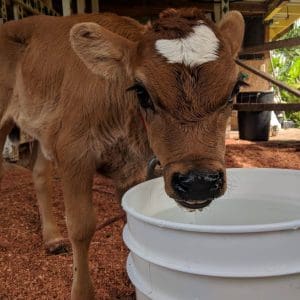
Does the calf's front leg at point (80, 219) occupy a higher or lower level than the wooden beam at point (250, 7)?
lower

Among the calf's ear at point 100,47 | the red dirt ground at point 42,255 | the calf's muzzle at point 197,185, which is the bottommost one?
the red dirt ground at point 42,255

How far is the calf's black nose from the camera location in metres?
1.65

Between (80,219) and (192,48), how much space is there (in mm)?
1221

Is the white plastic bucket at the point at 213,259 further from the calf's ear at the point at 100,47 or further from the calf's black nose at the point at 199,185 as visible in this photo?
the calf's ear at the point at 100,47

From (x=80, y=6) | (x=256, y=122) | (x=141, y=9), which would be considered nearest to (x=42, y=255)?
(x=80, y=6)

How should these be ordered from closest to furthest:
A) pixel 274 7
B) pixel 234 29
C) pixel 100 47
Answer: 1. pixel 100 47
2. pixel 234 29
3. pixel 274 7

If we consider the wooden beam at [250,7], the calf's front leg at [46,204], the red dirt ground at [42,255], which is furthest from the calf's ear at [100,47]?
the wooden beam at [250,7]

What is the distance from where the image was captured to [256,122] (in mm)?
9305

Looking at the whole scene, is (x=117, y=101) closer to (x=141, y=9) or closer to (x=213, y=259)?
(x=213, y=259)

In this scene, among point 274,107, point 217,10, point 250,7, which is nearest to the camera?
point 274,107

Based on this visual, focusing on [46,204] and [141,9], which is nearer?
[46,204]

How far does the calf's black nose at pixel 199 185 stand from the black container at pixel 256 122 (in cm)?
780

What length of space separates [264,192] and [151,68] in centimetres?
74

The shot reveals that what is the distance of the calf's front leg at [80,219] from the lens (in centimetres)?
262
